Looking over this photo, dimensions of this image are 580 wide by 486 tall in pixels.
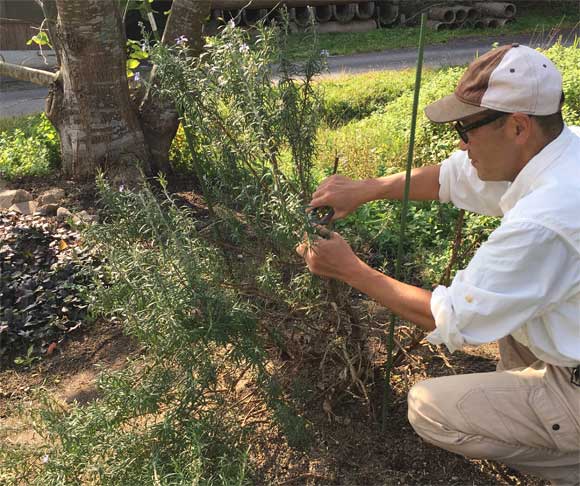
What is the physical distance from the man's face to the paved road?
28.7 ft

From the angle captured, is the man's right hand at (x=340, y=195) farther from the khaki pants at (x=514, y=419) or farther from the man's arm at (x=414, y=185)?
the khaki pants at (x=514, y=419)

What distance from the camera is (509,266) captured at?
1833 millimetres

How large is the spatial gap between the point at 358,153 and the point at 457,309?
352 centimetres

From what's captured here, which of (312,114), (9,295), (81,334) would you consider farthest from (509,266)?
(9,295)

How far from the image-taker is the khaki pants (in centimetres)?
220

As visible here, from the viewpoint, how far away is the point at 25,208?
15.6 ft

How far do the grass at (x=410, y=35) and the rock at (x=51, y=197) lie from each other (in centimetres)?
1014

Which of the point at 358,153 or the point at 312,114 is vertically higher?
the point at 312,114

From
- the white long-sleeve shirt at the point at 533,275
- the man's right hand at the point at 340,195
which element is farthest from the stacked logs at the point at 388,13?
the white long-sleeve shirt at the point at 533,275

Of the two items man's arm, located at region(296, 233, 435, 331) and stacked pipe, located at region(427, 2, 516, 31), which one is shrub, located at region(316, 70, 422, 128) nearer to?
man's arm, located at region(296, 233, 435, 331)

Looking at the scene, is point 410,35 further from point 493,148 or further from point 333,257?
point 333,257

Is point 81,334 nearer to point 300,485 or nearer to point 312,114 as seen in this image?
point 300,485

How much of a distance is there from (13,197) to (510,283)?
4.28 metres

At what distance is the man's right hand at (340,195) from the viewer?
8.20 ft
